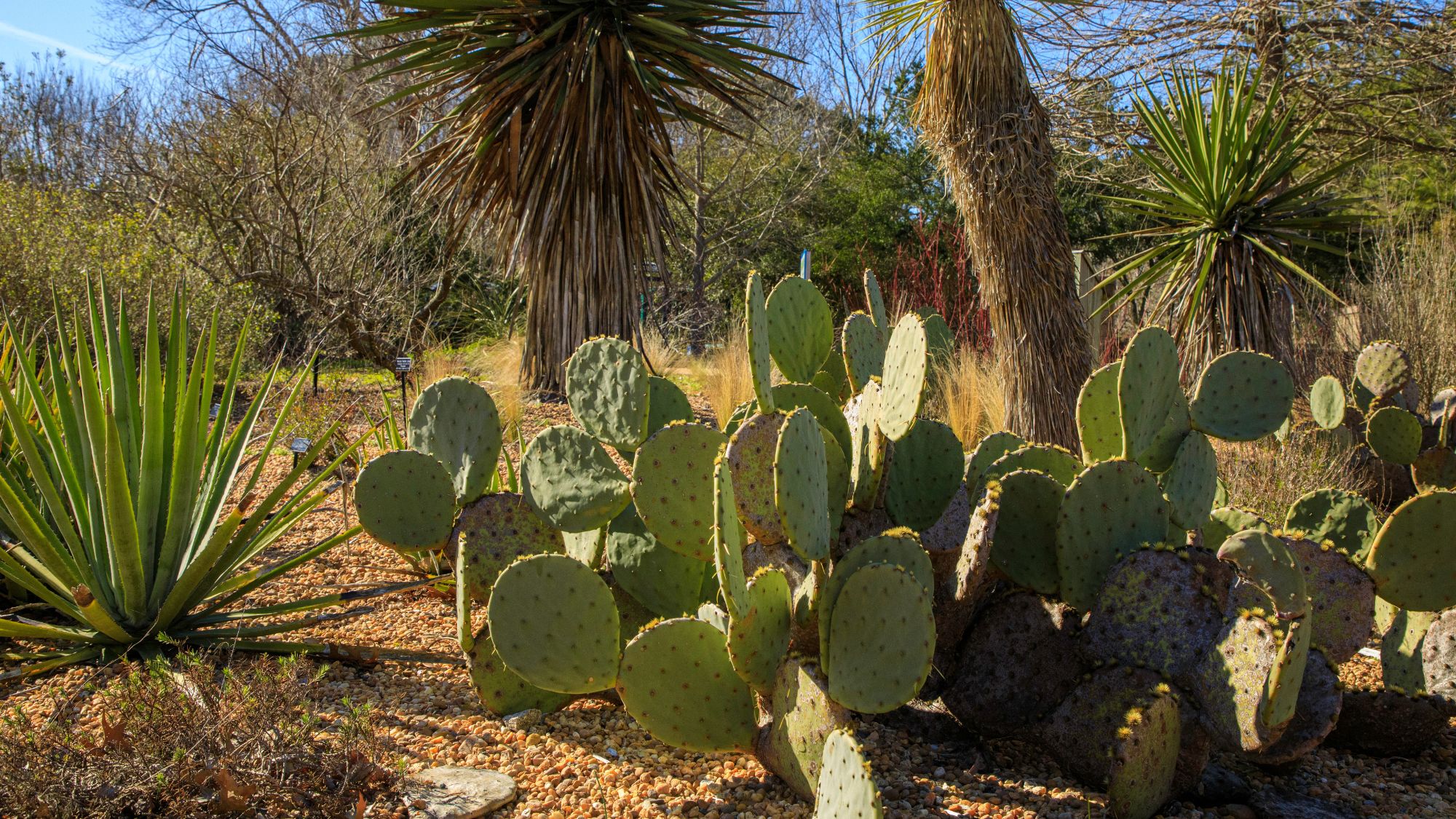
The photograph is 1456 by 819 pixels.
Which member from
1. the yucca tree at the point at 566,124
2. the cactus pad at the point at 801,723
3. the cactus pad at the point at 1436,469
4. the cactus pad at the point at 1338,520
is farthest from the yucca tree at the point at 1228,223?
the cactus pad at the point at 801,723

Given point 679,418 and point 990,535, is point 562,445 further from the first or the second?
point 990,535

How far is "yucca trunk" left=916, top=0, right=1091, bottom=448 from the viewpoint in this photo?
469 cm

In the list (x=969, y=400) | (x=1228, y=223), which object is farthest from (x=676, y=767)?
(x=1228, y=223)

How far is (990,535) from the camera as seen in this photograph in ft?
6.72

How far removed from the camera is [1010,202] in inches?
188

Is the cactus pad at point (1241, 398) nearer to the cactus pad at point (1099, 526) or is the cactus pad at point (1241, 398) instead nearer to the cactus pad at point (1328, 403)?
the cactus pad at point (1099, 526)

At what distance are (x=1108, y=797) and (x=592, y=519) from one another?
51.5 inches

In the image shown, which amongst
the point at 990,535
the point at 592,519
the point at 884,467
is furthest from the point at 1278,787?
the point at 592,519

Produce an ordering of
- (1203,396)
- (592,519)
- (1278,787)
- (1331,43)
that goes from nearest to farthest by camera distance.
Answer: (1278,787), (592,519), (1203,396), (1331,43)

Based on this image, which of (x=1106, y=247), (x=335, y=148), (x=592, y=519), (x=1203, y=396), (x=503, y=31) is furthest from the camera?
(x=1106, y=247)

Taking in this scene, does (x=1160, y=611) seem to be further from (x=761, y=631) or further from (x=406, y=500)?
(x=406, y=500)

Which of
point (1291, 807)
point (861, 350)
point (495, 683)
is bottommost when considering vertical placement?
point (1291, 807)

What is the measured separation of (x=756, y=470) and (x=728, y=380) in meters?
4.27

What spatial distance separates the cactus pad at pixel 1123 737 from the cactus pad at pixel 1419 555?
876 millimetres
